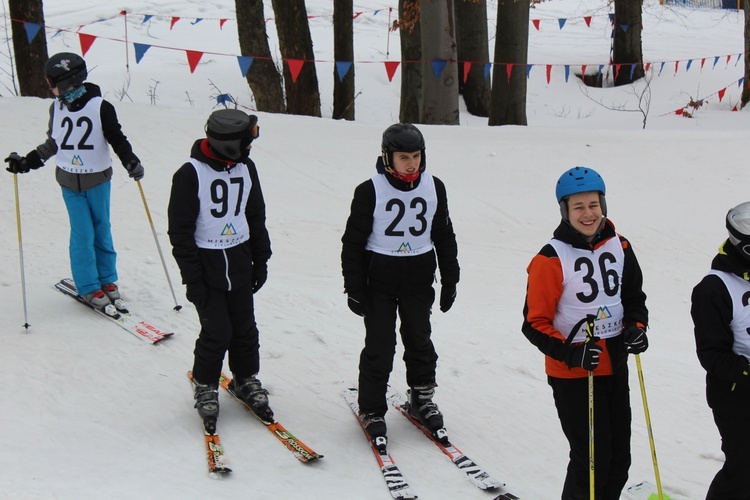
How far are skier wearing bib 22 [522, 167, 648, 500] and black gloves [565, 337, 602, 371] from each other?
19mm

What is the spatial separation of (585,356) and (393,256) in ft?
4.50

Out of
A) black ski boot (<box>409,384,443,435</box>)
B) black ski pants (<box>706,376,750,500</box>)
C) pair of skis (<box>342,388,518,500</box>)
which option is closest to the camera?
black ski pants (<box>706,376,750,500</box>)

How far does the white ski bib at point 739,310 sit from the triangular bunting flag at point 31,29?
10307 mm

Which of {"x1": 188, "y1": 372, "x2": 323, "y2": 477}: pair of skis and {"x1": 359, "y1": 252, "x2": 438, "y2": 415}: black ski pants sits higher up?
{"x1": 359, "y1": 252, "x2": 438, "y2": 415}: black ski pants

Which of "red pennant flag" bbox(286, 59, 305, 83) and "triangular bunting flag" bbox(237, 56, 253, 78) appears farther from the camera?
"red pennant flag" bbox(286, 59, 305, 83)

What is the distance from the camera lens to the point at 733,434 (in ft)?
11.7

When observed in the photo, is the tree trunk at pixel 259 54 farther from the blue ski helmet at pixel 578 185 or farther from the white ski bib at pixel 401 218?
the blue ski helmet at pixel 578 185

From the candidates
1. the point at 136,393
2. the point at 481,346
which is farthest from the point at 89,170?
the point at 481,346

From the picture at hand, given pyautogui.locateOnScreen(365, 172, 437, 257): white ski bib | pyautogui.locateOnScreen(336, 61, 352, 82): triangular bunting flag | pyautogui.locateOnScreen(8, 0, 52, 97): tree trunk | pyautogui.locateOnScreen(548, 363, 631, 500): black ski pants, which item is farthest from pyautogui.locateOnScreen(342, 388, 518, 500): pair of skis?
pyautogui.locateOnScreen(336, 61, 352, 82): triangular bunting flag

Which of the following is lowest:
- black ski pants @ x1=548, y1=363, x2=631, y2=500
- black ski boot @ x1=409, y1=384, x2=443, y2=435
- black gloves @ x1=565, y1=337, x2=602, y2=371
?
black ski boot @ x1=409, y1=384, x2=443, y2=435

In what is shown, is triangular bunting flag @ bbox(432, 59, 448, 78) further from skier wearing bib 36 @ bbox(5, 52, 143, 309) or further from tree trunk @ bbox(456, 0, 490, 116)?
skier wearing bib 36 @ bbox(5, 52, 143, 309)

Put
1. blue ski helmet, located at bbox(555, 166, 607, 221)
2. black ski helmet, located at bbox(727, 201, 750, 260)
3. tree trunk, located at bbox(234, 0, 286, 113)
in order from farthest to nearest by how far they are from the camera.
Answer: tree trunk, located at bbox(234, 0, 286, 113) → blue ski helmet, located at bbox(555, 166, 607, 221) → black ski helmet, located at bbox(727, 201, 750, 260)

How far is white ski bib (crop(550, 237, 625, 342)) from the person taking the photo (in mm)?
3658

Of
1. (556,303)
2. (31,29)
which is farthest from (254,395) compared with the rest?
(31,29)
